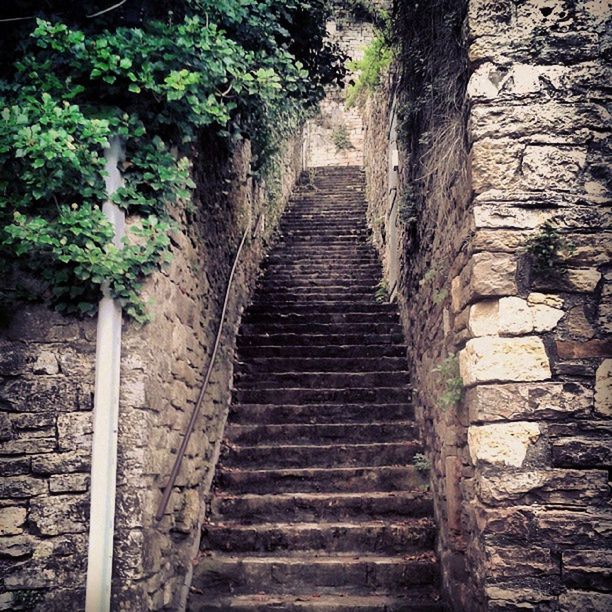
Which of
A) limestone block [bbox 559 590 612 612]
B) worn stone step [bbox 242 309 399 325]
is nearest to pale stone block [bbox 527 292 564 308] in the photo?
limestone block [bbox 559 590 612 612]

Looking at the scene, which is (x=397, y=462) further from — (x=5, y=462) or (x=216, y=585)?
(x=5, y=462)

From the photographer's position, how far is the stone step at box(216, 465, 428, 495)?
4.70 meters

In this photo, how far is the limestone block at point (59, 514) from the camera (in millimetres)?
2928

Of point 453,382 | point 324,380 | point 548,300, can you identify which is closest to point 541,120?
point 548,300

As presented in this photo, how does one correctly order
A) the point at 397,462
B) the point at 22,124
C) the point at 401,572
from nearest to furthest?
the point at 22,124, the point at 401,572, the point at 397,462

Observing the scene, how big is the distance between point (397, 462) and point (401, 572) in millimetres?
1074

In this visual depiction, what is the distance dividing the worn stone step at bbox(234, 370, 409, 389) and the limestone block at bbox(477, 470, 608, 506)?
309 centimetres

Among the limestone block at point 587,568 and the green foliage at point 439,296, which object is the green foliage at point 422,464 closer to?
the green foliage at point 439,296

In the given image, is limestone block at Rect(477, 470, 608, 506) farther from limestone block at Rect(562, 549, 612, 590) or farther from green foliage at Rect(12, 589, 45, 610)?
green foliage at Rect(12, 589, 45, 610)

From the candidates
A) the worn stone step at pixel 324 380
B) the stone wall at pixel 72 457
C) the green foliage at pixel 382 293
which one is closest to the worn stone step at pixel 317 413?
the worn stone step at pixel 324 380

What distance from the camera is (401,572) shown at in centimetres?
396

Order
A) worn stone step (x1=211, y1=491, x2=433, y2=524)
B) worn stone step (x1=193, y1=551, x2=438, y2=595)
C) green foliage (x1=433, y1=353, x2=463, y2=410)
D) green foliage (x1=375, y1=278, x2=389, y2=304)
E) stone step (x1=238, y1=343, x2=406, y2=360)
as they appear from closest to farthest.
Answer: green foliage (x1=433, y1=353, x2=463, y2=410) < worn stone step (x1=193, y1=551, x2=438, y2=595) < worn stone step (x1=211, y1=491, x2=433, y2=524) < stone step (x1=238, y1=343, x2=406, y2=360) < green foliage (x1=375, y1=278, x2=389, y2=304)

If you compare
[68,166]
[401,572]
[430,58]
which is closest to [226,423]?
[401,572]

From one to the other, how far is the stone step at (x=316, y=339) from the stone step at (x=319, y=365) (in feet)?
1.04
